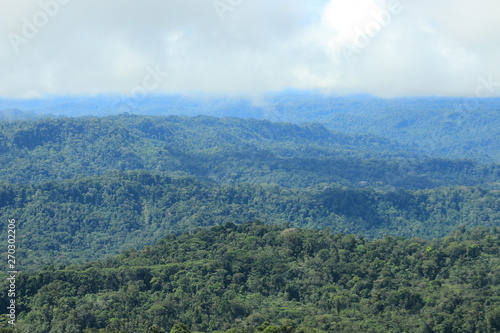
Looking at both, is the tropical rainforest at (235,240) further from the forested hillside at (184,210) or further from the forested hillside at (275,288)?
the forested hillside at (184,210)

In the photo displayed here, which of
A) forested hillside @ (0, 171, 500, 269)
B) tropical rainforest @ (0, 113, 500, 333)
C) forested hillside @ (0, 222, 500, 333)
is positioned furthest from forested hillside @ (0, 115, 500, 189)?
forested hillside @ (0, 222, 500, 333)

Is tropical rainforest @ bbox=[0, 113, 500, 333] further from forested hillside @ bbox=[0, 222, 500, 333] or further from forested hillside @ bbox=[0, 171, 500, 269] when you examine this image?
forested hillside @ bbox=[0, 171, 500, 269]

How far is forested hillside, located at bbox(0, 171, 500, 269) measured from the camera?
93562 millimetres

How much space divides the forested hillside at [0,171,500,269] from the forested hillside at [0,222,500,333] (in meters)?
35.0

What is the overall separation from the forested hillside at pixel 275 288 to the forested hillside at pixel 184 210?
34984mm

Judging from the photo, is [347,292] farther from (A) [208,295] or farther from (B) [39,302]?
(B) [39,302]

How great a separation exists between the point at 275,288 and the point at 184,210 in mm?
54565

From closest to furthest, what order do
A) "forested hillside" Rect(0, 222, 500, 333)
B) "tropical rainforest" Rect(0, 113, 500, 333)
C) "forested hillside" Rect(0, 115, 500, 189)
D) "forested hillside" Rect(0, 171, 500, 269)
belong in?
"forested hillside" Rect(0, 222, 500, 333)
"tropical rainforest" Rect(0, 113, 500, 333)
"forested hillside" Rect(0, 171, 500, 269)
"forested hillside" Rect(0, 115, 500, 189)

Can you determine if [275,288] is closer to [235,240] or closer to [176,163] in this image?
[235,240]

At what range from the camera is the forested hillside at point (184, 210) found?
9356 centimetres

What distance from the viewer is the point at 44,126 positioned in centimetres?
15262

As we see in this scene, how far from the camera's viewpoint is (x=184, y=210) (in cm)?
10481

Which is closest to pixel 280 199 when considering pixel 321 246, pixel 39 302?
pixel 321 246

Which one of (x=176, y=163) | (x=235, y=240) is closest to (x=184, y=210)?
(x=235, y=240)
